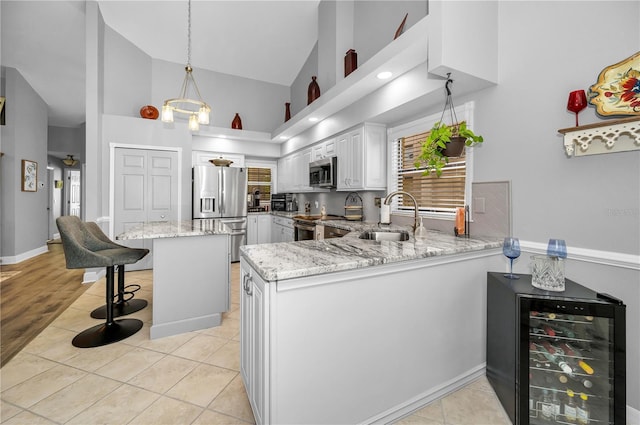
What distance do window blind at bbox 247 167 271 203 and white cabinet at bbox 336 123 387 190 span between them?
3.21m

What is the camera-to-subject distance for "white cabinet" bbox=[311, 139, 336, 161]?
4.07 metres

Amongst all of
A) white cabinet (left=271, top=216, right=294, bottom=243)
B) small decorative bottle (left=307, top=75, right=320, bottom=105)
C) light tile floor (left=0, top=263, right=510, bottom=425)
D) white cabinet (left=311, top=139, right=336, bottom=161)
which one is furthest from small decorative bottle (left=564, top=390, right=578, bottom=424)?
small decorative bottle (left=307, top=75, right=320, bottom=105)

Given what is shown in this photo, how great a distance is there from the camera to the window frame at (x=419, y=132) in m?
2.40

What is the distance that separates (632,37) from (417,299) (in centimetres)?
187

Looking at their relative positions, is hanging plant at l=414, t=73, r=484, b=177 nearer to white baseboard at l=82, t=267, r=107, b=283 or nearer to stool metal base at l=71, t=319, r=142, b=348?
stool metal base at l=71, t=319, r=142, b=348

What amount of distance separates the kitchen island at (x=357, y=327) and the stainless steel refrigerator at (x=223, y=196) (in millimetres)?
3760

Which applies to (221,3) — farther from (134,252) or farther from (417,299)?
(417,299)

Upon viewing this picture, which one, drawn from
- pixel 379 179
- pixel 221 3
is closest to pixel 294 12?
pixel 221 3

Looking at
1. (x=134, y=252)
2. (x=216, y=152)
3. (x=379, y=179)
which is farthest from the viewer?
(x=216, y=152)

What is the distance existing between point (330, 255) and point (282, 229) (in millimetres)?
3864

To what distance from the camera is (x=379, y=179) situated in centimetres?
345

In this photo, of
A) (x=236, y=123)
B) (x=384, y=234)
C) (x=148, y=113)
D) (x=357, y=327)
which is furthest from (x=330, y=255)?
(x=236, y=123)

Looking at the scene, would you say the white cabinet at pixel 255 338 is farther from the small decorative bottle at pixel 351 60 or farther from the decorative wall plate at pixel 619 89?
the small decorative bottle at pixel 351 60

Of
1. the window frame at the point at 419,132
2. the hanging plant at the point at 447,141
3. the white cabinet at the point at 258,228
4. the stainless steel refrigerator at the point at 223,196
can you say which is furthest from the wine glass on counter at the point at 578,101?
the white cabinet at the point at 258,228
